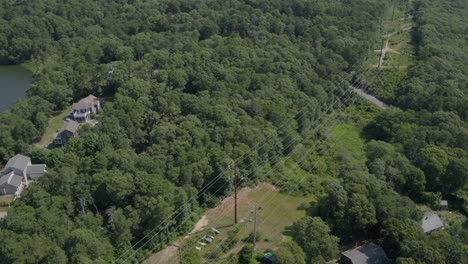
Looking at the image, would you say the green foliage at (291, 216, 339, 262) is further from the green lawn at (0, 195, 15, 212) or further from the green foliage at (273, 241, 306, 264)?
the green lawn at (0, 195, 15, 212)

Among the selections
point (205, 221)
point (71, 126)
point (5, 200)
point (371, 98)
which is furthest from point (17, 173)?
point (371, 98)

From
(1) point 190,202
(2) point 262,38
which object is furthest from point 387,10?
(1) point 190,202

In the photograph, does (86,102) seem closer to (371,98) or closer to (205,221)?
(205,221)

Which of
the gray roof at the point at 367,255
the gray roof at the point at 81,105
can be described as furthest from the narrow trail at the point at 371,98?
the gray roof at the point at 81,105

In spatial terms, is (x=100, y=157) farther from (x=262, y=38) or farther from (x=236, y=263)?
(x=262, y=38)

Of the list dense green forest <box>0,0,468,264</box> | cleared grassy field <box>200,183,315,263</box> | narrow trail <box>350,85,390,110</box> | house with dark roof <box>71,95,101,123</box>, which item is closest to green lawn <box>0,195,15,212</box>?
dense green forest <box>0,0,468,264</box>

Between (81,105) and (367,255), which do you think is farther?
(81,105)
